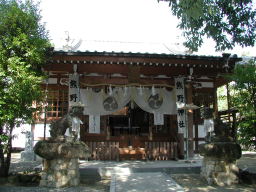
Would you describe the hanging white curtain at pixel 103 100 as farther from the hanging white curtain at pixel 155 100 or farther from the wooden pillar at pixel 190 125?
the wooden pillar at pixel 190 125

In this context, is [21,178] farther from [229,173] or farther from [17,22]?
[229,173]

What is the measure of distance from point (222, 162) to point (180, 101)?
3925 millimetres

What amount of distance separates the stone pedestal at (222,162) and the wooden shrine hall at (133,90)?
2886mm

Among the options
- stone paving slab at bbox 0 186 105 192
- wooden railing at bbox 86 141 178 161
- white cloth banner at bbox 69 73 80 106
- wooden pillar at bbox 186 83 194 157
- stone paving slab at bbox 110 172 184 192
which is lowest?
stone paving slab at bbox 0 186 105 192

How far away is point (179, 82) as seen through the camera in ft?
36.6

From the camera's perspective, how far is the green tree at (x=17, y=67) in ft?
23.4

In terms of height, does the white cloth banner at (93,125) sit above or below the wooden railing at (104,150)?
above

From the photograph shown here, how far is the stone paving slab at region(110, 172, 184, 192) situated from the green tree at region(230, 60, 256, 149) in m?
2.41

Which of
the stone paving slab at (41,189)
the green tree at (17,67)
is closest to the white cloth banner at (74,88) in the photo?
the green tree at (17,67)

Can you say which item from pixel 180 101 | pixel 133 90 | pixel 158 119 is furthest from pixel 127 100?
pixel 180 101

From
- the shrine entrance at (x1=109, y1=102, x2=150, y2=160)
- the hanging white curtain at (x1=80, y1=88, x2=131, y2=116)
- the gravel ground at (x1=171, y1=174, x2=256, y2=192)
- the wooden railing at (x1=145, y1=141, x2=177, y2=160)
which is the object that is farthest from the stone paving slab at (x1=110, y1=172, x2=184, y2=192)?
the hanging white curtain at (x1=80, y1=88, x2=131, y2=116)

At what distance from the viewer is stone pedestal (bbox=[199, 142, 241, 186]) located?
24.2 ft

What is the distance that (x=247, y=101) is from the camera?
737cm

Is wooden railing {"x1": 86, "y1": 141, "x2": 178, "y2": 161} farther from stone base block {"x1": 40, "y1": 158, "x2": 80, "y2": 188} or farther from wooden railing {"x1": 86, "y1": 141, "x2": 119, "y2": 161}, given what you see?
stone base block {"x1": 40, "y1": 158, "x2": 80, "y2": 188}
